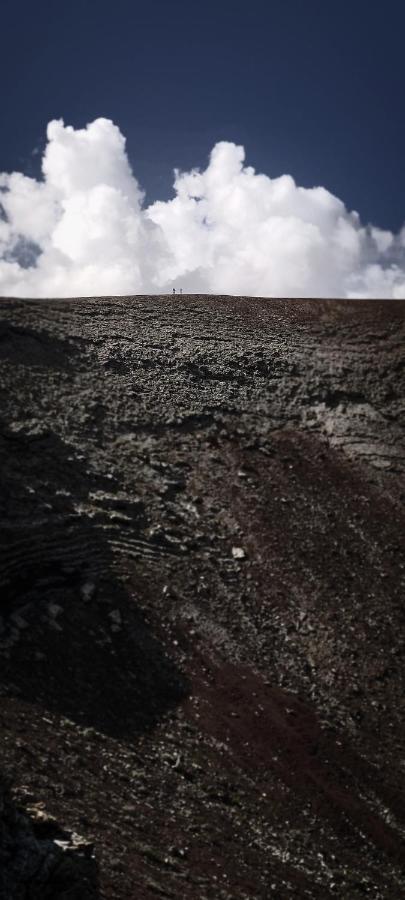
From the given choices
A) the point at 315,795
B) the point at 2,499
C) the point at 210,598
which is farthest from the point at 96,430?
the point at 315,795

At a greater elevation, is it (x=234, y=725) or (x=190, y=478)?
(x=190, y=478)

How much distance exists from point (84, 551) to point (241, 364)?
15.1 metres

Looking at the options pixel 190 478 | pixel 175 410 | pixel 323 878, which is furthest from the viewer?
pixel 175 410

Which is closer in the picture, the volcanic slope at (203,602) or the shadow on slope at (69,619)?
the volcanic slope at (203,602)

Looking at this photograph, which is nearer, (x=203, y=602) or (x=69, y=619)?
(x=69, y=619)

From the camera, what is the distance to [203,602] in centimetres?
1972

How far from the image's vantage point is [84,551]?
19750mm

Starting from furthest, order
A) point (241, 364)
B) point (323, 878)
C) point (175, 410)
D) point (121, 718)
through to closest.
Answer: point (241, 364) < point (175, 410) < point (121, 718) < point (323, 878)

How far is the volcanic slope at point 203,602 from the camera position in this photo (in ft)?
44.7

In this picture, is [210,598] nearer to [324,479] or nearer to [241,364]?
[324,479]

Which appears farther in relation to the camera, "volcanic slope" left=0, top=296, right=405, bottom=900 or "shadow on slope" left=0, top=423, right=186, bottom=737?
"shadow on slope" left=0, top=423, right=186, bottom=737

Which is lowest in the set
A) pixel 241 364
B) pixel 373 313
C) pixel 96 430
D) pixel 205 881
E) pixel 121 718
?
pixel 205 881

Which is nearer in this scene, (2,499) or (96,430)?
(2,499)

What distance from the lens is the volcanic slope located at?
13.6 metres
